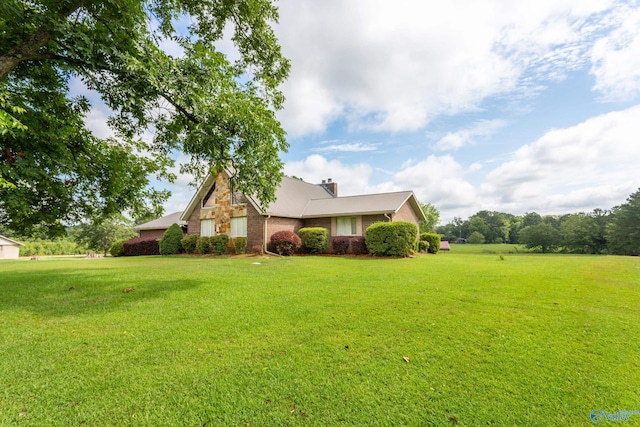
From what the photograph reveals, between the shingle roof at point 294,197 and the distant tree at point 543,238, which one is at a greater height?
the shingle roof at point 294,197

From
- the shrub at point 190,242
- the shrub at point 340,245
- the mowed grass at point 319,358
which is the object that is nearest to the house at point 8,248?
the shrub at point 190,242

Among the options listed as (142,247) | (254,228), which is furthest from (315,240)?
(142,247)

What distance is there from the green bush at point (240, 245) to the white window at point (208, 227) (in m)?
3.09

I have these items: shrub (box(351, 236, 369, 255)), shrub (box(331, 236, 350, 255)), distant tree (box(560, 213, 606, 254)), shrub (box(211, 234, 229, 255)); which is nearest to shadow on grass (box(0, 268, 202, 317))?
shrub (box(211, 234, 229, 255))

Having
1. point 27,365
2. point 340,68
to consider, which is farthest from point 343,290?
point 340,68

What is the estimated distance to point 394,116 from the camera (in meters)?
15.4

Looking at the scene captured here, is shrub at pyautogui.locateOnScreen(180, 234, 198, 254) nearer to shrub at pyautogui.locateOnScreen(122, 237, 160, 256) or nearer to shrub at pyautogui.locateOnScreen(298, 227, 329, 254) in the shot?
shrub at pyautogui.locateOnScreen(122, 237, 160, 256)

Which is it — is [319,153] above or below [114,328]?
above

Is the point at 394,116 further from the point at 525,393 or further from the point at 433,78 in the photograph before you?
the point at 525,393

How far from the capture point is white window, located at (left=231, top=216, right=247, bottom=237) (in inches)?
798

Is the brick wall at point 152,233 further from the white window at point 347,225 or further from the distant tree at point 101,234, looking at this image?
the distant tree at point 101,234

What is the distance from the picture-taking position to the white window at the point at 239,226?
2028cm

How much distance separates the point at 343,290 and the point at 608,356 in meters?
4.80

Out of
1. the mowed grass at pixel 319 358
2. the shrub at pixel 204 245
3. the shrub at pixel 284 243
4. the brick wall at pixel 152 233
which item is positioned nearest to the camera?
the mowed grass at pixel 319 358
